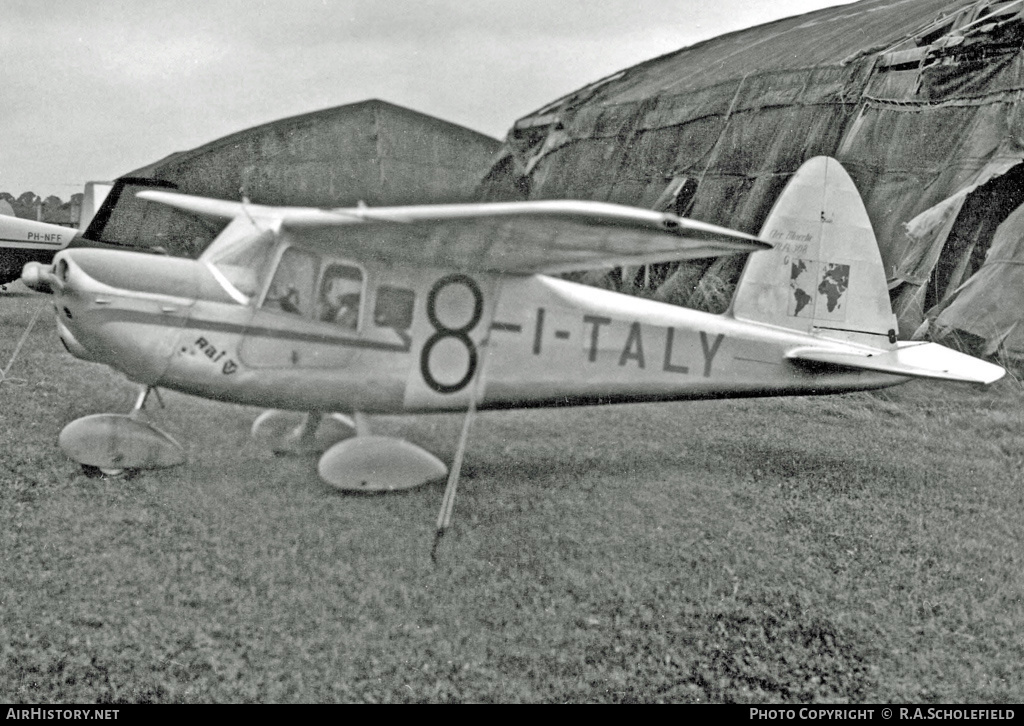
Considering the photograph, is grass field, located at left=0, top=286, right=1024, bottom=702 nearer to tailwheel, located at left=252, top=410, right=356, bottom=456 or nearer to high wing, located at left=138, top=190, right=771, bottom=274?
tailwheel, located at left=252, top=410, right=356, bottom=456

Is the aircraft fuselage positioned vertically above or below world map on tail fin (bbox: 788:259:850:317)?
below

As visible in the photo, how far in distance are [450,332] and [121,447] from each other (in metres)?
1.44

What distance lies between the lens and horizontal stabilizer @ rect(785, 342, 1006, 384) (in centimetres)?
491

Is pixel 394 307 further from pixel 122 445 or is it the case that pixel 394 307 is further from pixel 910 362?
pixel 910 362

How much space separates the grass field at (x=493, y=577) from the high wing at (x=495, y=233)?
86 centimetres

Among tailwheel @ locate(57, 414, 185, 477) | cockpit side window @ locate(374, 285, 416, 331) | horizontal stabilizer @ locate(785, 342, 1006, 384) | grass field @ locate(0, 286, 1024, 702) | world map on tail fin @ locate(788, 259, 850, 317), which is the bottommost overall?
grass field @ locate(0, 286, 1024, 702)

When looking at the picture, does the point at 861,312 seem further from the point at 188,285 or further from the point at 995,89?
the point at 188,285

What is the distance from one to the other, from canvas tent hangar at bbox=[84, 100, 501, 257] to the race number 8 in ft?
1.40

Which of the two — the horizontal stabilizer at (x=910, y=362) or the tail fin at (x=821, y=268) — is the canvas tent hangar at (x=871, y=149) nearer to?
the tail fin at (x=821, y=268)

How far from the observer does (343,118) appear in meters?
3.49

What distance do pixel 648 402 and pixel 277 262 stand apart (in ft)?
6.90

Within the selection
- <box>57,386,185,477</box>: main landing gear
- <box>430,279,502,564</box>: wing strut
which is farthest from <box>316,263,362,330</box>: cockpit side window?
<box>57,386,185,477</box>: main landing gear

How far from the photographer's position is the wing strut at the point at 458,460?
11.5ft

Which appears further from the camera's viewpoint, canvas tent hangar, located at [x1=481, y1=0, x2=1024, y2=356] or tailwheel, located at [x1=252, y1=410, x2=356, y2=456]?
canvas tent hangar, located at [x1=481, y1=0, x2=1024, y2=356]
